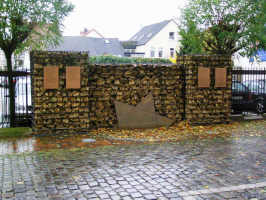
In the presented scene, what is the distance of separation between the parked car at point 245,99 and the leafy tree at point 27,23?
713 centimetres

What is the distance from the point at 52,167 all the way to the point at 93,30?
2893 inches

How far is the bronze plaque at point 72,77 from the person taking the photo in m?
10.0

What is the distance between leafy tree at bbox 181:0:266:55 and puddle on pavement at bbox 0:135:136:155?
668 centimetres

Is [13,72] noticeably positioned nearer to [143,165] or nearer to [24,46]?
[24,46]

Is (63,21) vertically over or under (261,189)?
over

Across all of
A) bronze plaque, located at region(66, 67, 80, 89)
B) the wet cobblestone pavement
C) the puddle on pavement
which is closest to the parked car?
the wet cobblestone pavement

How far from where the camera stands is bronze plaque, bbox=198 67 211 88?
1153cm

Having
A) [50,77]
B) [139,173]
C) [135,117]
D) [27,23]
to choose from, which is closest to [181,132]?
[135,117]

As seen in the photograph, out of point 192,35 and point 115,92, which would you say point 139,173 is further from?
point 192,35

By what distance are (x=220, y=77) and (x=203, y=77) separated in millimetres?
647

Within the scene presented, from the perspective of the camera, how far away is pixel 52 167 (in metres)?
6.69

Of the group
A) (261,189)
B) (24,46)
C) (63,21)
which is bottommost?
(261,189)

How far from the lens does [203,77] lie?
1157 cm

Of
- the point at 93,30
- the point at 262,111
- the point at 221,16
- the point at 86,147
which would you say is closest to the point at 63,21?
the point at 86,147
